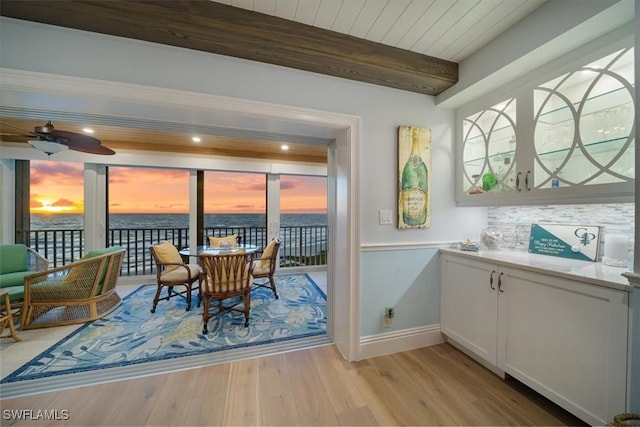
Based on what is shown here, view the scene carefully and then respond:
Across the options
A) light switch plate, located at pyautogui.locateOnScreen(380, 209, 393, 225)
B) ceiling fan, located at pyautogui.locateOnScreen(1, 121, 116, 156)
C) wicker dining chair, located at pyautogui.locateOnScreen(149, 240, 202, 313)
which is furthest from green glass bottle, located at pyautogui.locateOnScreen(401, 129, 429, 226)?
ceiling fan, located at pyautogui.locateOnScreen(1, 121, 116, 156)

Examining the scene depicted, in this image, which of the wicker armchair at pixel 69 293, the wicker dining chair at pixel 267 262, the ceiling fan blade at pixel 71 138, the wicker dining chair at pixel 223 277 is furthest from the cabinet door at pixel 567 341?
the wicker armchair at pixel 69 293

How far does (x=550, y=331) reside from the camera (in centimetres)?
134

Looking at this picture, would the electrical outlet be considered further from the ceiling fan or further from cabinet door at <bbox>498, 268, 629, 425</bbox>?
the ceiling fan

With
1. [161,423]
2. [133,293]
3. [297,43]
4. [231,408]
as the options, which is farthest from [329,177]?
[133,293]

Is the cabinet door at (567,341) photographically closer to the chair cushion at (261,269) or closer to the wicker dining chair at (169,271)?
the chair cushion at (261,269)

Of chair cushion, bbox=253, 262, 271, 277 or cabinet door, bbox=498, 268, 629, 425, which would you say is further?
chair cushion, bbox=253, 262, 271, 277

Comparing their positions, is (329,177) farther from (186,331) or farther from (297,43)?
(186,331)

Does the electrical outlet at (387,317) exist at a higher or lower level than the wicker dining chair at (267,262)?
lower

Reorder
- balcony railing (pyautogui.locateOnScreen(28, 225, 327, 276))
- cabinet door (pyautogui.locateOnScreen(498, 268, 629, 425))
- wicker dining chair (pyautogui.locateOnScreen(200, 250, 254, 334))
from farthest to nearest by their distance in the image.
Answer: balcony railing (pyautogui.locateOnScreen(28, 225, 327, 276)), wicker dining chair (pyautogui.locateOnScreen(200, 250, 254, 334)), cabinet door (pyautogui.locateOnScreen(498, 268, 629, 425))

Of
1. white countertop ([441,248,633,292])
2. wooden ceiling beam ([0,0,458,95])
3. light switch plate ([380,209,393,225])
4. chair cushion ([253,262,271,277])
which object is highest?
wooden ceiling beam ([0,0,458,95])

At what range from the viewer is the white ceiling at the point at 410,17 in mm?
1333

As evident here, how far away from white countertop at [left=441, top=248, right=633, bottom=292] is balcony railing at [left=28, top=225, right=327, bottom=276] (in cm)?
263

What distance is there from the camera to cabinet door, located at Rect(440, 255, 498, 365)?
166 centimetres

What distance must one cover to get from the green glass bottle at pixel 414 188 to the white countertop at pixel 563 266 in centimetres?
46
